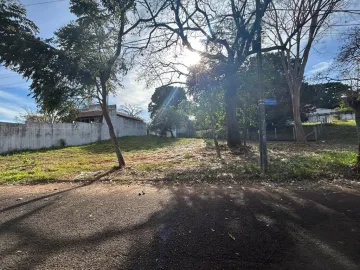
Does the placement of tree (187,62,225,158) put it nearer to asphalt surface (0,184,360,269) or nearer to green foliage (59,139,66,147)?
asphalt surface (0,184,360,269)

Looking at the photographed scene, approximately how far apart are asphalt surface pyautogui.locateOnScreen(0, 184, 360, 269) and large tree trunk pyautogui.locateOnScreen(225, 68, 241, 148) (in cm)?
689

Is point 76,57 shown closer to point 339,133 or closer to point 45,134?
point 45,134

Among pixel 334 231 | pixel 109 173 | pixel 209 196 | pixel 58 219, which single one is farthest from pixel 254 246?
pixel 109 173

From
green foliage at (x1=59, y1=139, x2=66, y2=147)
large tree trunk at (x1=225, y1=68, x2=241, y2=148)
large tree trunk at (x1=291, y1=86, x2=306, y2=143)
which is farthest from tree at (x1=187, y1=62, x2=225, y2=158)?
green foliage at (x1=59, y1=139, x2=66, y2=147)

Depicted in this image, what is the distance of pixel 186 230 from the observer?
288 cm

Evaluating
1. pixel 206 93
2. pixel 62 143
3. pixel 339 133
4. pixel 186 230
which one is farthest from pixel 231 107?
pixel 62 143

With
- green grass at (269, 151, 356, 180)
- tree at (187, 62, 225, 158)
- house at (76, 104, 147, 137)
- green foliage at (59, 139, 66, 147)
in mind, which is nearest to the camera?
green grass at (269, 151, 356, 180)

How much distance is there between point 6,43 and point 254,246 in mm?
8582

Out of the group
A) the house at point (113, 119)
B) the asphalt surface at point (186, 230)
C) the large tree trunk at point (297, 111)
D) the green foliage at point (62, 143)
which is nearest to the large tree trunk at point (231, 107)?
the large tree trunk at point (297, 111)

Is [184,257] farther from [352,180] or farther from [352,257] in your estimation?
[352,180]

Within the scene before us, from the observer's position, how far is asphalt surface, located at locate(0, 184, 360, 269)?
7.30 feet

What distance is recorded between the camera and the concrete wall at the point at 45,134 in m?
13.7

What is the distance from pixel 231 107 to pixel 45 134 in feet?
44.8

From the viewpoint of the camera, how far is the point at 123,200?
429cm
